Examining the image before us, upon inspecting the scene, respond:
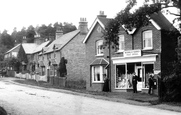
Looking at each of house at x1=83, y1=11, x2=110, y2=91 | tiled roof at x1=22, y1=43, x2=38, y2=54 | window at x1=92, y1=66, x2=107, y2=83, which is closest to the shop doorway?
house at x1=83, y1=11, x2=110, y2=91

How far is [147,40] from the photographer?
92.9 feet

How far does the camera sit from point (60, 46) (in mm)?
52125

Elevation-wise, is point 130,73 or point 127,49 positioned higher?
point 127,49

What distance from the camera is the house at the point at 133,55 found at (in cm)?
2705

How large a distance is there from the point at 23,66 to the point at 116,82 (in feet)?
156

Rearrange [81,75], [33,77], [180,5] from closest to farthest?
[180,5], [81,75], [33,77]

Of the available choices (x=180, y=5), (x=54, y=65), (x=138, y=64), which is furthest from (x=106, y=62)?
(x=54, y=65)

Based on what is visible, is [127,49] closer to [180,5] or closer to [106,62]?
[106,62]

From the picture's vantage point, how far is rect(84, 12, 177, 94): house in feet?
88.7

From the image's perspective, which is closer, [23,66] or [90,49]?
[90,49]

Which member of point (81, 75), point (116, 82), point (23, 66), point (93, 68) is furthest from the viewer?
point (23, 66)

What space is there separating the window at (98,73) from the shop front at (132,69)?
2.05 metres

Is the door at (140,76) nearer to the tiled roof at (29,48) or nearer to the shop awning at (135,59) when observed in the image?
the shop awning at (135,59)

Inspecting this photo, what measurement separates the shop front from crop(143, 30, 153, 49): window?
0.92 metres
